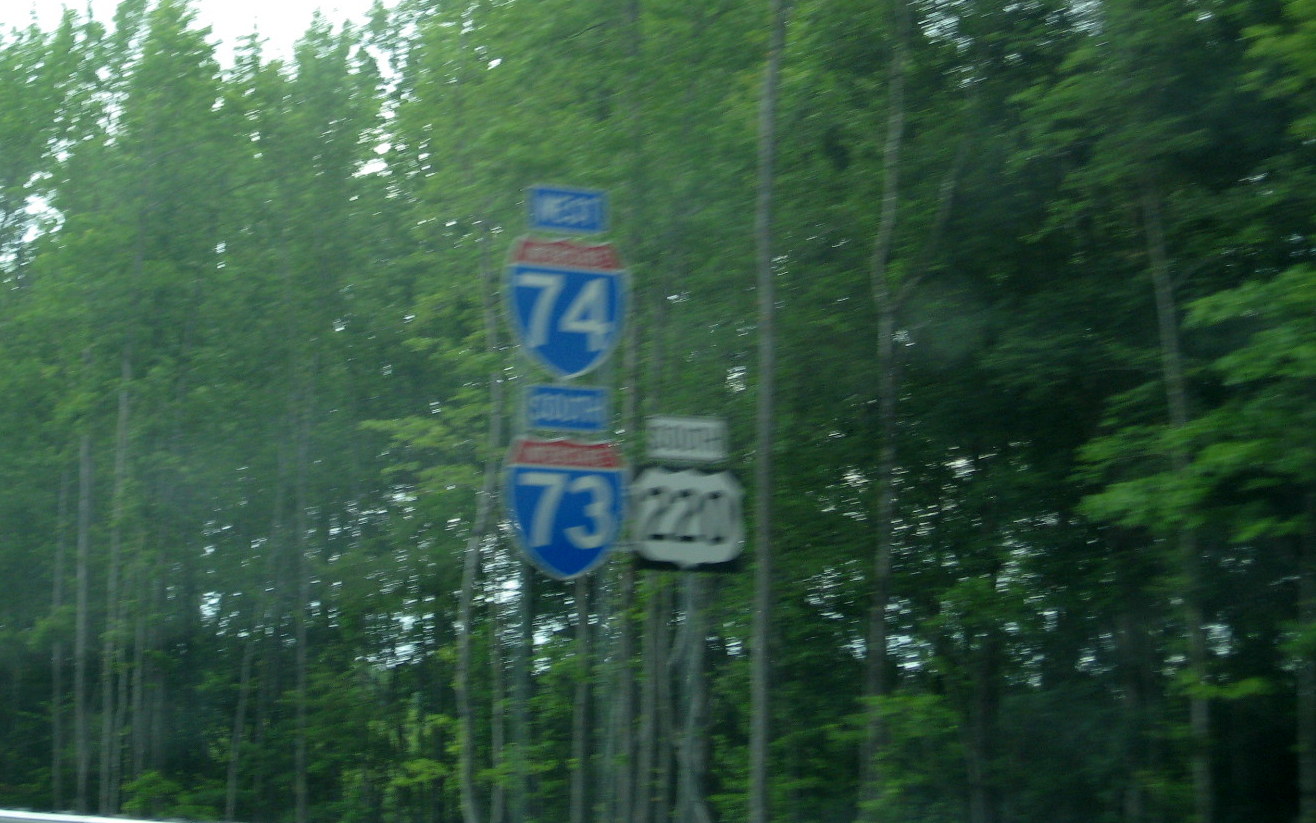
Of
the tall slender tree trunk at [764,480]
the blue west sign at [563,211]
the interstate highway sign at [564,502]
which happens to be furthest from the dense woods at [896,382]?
the interstate highway sign at [564,502]

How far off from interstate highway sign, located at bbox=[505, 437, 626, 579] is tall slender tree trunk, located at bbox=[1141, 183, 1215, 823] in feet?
20.3

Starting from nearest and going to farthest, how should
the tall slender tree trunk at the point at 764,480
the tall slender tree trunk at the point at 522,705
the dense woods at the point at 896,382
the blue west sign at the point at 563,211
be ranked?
the blue west sign at the point at 563,211
the tall slender tree trunk at the point at 764,480
the dense woods at the point at 896,382
the tall slender tree trunk at the point at 522,705

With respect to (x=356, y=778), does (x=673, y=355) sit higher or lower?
higher

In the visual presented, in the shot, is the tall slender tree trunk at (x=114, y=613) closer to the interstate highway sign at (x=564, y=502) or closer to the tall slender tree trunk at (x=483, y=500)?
the tall slender tree trunk at (x=483, y=500)

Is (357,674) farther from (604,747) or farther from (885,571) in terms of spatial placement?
(885,571)

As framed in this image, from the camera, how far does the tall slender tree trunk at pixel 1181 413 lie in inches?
429

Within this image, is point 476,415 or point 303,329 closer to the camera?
point 476,415

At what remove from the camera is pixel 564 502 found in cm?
563

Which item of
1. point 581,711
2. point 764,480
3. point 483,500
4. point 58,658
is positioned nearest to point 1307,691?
point 764,480

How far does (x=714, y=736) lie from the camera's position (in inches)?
659

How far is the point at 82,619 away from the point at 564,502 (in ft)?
66.3

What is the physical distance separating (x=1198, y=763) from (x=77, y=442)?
18.3 m

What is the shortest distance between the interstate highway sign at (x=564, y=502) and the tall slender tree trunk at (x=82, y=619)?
19.2 m

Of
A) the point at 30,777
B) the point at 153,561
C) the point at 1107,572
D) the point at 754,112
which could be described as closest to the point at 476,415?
the point at 754,112
